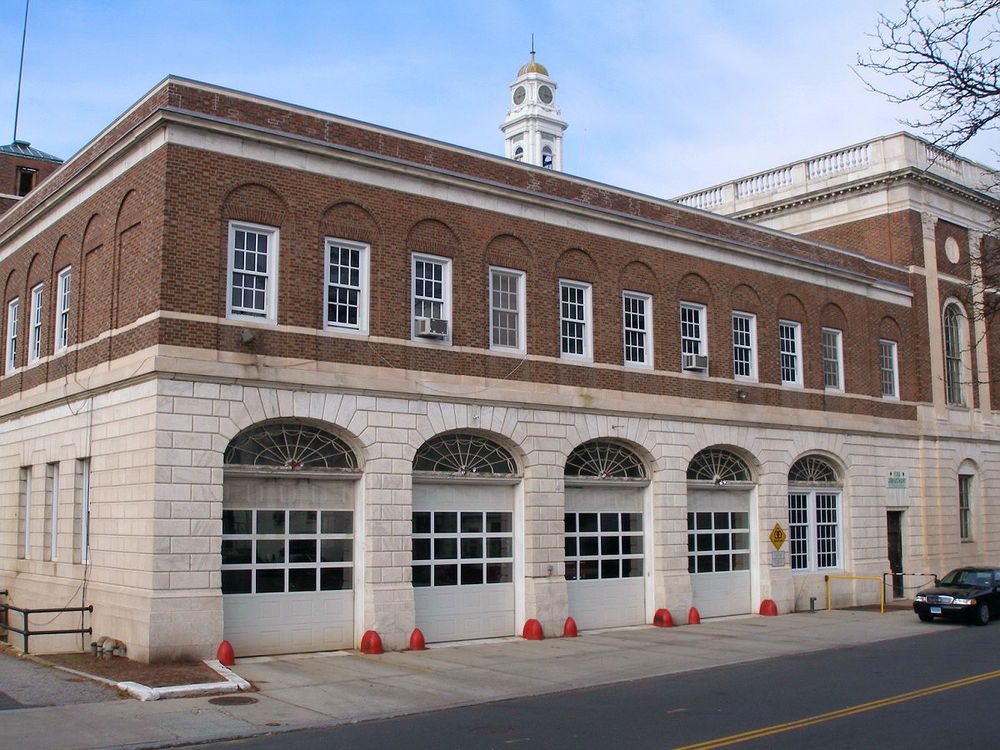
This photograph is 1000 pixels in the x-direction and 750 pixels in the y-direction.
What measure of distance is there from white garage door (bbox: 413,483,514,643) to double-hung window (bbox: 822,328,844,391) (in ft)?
41.3

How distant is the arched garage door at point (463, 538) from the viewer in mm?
21297

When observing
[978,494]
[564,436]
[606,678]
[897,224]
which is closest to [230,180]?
[564,436]

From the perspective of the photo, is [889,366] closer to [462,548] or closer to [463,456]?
[463,456]

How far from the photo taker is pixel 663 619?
2470cm

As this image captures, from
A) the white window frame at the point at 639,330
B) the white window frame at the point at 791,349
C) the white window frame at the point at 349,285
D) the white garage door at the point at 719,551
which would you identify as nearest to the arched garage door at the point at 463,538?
the white window frame at the point at 349,285

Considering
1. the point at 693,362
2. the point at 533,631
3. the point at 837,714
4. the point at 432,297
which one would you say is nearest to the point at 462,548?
the point at 533,631

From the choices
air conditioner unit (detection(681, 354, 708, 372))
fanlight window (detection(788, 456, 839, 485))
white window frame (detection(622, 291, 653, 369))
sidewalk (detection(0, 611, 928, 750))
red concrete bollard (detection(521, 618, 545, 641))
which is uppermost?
white window frame (detection(622, 291, 653, 369))

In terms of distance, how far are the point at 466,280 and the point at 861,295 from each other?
1535 centimetres

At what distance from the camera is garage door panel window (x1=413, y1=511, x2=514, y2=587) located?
2133 centimetres

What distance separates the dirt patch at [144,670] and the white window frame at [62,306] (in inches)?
295

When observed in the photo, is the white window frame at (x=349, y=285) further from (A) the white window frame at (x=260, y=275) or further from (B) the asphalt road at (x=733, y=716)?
(B) the asphalt road at (x=733, y=716)

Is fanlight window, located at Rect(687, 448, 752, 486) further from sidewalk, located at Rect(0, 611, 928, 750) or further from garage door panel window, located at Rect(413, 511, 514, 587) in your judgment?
garage door panel window, located at Rect(413, 511, 514, 587)

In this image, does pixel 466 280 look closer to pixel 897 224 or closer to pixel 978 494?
pixel 897 224

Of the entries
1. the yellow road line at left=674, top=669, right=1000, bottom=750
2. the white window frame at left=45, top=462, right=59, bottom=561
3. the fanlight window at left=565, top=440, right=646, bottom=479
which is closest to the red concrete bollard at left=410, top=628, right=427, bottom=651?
the fanlight window at left=565, top=440, right=646, bottom=479
